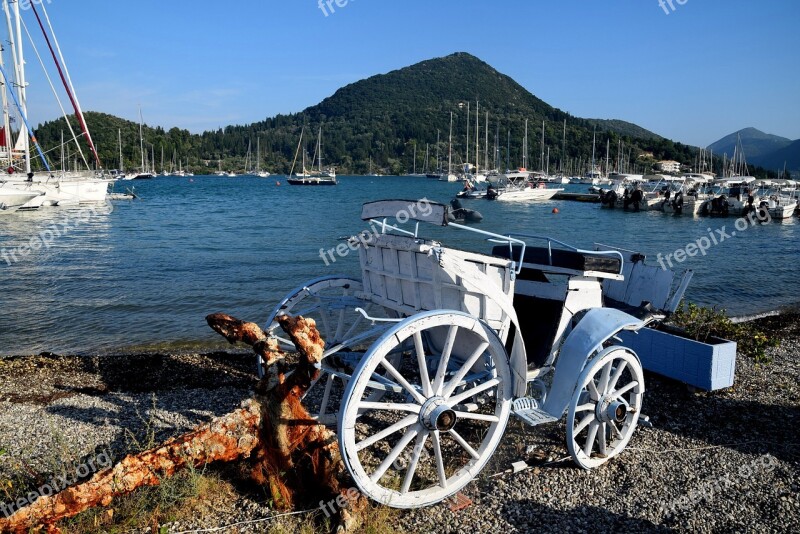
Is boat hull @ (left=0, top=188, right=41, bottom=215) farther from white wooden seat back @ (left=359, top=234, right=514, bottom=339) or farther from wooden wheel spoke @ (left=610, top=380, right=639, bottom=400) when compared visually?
wooden wheel spoke @ (left=610, top=380, right=639, bottom=400)

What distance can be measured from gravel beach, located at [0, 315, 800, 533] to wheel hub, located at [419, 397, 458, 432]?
80 centimetres

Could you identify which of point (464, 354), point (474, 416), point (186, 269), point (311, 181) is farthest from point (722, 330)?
point (311, 181)

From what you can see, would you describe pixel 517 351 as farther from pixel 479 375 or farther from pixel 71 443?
pixel 71 443

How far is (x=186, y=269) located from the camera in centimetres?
2058

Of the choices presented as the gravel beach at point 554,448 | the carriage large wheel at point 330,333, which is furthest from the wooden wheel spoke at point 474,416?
the carriage large wheel at point 330,333

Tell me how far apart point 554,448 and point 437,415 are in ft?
6.82

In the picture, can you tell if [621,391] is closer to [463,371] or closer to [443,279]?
[463,371]

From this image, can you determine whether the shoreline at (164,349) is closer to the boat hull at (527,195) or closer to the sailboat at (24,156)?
the sailboat at (24,156)

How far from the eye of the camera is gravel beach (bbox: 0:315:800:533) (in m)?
4.93

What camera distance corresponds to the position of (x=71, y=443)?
6.09 metres

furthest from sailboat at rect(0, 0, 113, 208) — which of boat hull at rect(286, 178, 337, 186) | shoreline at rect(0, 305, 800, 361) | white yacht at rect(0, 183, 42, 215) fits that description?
boat hull at rect(286, 178, 337, 186)

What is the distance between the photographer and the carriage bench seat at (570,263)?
19.1 feet

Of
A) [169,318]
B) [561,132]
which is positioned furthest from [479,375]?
[561,132]

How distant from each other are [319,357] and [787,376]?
7.85 metres
